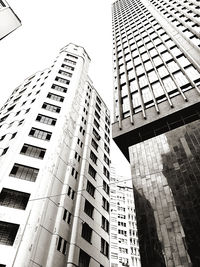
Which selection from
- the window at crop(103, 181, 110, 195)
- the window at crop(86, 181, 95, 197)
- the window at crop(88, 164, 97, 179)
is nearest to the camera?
the window at crop(86, 181, 95, 197)

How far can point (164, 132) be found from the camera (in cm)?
1997

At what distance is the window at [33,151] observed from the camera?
2049 cm

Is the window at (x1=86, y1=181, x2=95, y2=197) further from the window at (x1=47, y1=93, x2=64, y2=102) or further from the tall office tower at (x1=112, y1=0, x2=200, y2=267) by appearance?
the window at (x1=47, y1=93, x2=64, y2=102)

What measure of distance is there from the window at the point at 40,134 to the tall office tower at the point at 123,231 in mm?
32677

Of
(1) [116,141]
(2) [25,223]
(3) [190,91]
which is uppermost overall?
(3) [190,91]

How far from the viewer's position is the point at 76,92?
31391 millimetres

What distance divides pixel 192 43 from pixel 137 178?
64.8 feet

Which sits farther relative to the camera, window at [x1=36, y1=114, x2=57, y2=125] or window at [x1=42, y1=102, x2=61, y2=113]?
window at [x1=42, y1=102, x2=61, y2=113]

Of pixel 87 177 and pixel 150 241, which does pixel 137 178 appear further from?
pixel 87 177

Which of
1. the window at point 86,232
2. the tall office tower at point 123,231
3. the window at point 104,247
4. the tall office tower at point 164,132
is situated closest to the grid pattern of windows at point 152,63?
the tall office tower at point 164,132

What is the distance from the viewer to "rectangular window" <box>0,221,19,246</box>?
14.4m

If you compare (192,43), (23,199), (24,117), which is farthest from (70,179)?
(192,43)

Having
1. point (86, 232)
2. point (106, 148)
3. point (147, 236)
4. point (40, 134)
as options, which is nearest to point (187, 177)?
point (147, 236)

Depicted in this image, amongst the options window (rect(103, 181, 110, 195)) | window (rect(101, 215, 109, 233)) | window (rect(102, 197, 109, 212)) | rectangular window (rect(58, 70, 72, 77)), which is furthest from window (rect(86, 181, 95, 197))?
rectangular window (rect(58, 70, 72, 77))
